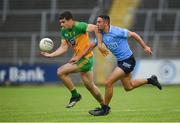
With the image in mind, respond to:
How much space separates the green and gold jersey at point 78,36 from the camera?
54.1 feet

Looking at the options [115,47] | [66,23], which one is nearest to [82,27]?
[66,23]

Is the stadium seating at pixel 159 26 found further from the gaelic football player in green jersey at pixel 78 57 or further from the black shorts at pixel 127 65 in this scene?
the black shorts at pixel 127 65

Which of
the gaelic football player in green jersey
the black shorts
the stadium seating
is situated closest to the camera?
the black shorts

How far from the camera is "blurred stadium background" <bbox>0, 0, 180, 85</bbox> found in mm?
31516

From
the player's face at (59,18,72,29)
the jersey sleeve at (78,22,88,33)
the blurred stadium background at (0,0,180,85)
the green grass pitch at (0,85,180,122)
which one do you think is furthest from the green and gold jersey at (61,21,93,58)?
the blurred stadium background at (0,0,180,85)

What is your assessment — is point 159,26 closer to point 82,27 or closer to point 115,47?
point 82,27

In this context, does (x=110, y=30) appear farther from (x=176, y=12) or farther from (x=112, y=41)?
(x=176, y=12)

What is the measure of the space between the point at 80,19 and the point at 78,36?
729 inches

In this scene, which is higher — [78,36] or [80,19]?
[78,36]

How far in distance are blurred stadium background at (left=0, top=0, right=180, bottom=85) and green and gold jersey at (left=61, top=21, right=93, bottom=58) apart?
14.2 m

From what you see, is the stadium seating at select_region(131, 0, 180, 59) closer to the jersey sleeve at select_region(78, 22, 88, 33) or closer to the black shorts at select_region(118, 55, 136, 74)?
the jersey sleeve at select_region(78, 22, 88, 33)

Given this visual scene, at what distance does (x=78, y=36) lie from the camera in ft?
54.6

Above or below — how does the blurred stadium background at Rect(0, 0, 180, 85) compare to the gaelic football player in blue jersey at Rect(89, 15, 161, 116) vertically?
below

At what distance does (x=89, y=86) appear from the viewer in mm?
16406
